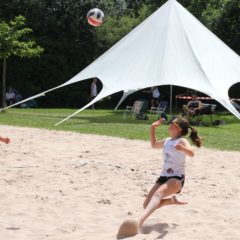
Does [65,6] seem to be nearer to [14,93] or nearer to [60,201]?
[14,93]

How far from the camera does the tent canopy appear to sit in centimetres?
1530

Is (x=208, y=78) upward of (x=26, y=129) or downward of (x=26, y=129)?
upward

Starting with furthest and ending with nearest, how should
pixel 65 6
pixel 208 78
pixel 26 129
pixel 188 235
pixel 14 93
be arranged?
1. pixel 65 6
2. pixel 14 93
3. pixel 208 78
4. pixel 26 129
5. pixel 188 235

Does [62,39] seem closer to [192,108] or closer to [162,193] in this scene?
[192,108]

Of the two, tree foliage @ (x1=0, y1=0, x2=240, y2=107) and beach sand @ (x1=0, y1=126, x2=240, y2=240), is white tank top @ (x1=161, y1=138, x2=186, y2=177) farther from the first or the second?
tree foliage @ (x1=0, y1=0, x2=240, y2=107)

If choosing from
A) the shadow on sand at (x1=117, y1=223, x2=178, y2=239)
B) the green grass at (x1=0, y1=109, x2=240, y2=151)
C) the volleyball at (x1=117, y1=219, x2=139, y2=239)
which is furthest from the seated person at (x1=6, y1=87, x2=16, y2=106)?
the volleyball at (x1=117, y1=219, x2=139, y2=239)

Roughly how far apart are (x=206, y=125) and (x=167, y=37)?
287 centimetres

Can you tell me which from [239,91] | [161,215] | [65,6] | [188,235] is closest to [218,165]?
[161,215]

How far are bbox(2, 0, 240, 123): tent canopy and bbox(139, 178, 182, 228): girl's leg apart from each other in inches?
371

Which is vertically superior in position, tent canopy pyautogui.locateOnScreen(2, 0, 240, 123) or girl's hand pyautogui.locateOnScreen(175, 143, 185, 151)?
tent canopy pyautogui.locateOnScreen(2, 0, 240, 123)

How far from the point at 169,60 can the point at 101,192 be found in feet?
31.2

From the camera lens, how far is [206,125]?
1631 centimetres

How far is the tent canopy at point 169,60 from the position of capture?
15.3 metres

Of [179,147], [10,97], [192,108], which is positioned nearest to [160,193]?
[179,147]
